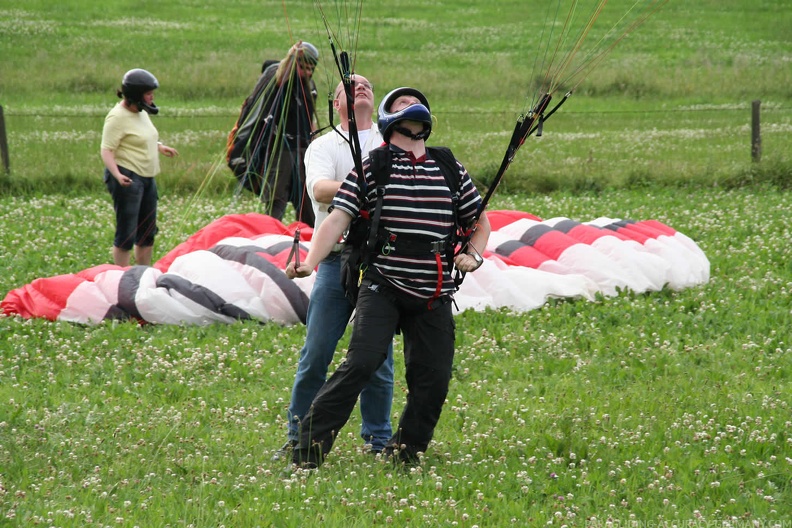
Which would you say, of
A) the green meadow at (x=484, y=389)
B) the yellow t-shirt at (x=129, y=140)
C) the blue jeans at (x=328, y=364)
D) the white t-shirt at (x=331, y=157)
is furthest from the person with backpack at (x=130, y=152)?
the blue jeans at (x=328, y=364)

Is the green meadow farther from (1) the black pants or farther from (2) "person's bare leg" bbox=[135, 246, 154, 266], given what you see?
(2) "person's bare leg" bbox=[135, 246, 154, 266]

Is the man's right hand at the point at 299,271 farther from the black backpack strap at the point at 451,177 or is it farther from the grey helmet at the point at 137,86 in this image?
the grey helmet at the point at 137,86

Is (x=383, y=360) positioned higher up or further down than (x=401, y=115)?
further down

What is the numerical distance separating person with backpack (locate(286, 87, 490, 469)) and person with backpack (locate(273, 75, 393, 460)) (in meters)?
0.24

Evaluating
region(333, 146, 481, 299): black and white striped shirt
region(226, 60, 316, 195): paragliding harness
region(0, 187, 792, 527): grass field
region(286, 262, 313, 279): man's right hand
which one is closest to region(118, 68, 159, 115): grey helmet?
region(226, 60, 316, 195): paragliding harness

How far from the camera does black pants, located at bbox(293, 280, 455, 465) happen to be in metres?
5.26

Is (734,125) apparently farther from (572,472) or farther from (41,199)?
(572,472)

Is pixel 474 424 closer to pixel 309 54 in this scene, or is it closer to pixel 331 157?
pixel 331 157

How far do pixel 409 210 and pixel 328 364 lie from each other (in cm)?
105

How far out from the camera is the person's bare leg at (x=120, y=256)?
33.1ft

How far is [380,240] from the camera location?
17.3 ft

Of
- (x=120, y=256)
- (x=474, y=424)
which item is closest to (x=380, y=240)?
(x=474, y=424)

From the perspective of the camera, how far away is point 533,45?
37.3 metres

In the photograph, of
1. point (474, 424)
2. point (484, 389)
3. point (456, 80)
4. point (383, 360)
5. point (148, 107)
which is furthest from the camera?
point (456, 80)
